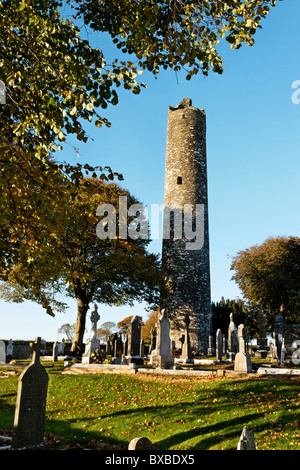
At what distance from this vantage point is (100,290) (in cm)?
2659

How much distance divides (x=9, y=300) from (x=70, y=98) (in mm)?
22333

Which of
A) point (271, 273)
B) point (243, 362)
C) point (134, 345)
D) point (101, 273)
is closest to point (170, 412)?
point (243, 362)

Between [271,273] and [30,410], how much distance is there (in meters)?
31.6

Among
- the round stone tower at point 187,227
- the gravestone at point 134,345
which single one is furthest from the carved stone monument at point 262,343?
the gravestone at point 134,345

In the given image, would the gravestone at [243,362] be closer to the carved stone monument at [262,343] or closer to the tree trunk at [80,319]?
the tree trunk at [80,319]

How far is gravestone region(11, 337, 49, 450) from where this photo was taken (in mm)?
6703

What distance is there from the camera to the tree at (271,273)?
34.9 metres

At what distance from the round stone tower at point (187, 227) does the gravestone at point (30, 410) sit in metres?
21.9

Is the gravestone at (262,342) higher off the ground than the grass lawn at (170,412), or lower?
higher

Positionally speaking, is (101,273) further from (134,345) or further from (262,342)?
(262,342)

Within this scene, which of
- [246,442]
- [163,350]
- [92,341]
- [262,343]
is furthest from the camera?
[262,343]

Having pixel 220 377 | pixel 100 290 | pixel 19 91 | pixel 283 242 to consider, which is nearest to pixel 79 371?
pixel 220 377

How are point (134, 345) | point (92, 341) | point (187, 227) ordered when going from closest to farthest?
1. point (134, 345)
2. point (92, 341)
3. point (187, 227)

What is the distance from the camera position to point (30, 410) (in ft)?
22.5
